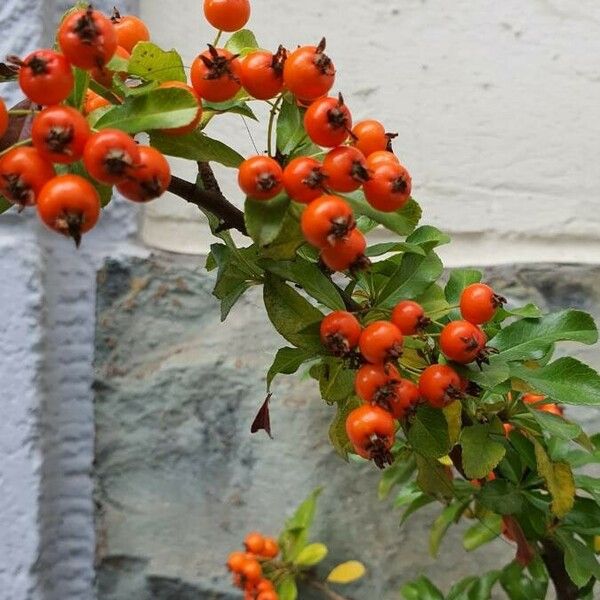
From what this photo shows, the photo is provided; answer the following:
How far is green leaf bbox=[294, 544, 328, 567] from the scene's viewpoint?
64cm

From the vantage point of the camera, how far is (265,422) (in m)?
0.39

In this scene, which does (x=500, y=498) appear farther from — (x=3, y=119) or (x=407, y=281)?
(x=3, y=119)

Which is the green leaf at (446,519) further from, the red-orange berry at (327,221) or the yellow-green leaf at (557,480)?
the red-orange berry at (327,221)

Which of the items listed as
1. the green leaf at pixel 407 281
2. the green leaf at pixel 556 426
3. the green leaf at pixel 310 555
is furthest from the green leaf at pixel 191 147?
the green leaf at pixel 310 555

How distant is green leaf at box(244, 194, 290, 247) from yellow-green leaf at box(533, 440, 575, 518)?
234mm

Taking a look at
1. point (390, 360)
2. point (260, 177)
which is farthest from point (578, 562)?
point (260, 177)

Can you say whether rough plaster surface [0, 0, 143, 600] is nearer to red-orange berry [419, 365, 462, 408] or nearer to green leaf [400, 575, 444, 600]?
green leaf [400, 575, 444, 600]

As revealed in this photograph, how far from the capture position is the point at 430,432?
0.35 m

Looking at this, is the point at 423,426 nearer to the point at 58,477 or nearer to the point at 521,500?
the point at 521,500

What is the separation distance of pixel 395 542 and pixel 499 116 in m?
0.43

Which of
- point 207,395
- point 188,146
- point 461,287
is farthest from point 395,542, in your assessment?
point 188,146

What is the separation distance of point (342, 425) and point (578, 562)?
0.19 metres

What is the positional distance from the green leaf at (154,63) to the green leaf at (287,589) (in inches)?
19.7

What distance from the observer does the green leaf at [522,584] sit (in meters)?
0.54
